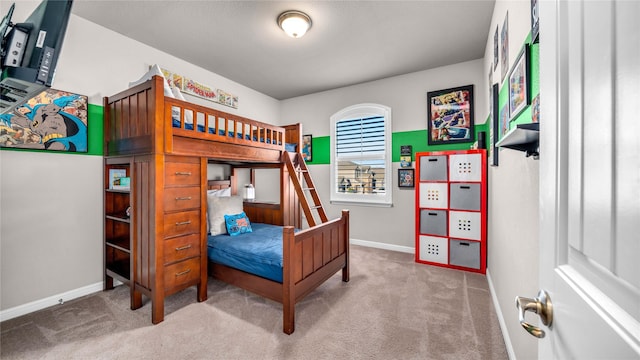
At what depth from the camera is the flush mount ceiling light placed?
97.3 inches

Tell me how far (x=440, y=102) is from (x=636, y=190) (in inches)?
150

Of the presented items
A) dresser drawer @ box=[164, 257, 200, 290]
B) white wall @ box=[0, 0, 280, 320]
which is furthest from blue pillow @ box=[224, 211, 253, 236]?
white wall @ box=[0, 0, 280, 320]

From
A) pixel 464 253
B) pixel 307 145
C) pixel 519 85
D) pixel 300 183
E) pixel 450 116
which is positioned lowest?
pixel 464 253

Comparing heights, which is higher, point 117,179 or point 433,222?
point 117,179

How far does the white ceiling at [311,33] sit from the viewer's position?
2.42 metres

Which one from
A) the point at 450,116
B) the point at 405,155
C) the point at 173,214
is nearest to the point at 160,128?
the point at 173,214

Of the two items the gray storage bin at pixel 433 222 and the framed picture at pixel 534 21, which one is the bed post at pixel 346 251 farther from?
the framed picture at pixel 534 21

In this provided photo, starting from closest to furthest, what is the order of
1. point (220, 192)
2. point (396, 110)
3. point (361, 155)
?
point (220, 192), point (396, 110), point (361, 155)

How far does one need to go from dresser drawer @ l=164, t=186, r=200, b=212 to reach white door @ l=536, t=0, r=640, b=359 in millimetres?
2391

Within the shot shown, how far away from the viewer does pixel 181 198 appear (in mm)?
2250

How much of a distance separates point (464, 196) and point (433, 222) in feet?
A: 1.66

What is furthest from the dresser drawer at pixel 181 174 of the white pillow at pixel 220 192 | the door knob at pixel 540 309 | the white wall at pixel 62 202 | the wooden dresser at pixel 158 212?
the door knob at pixel 540 309

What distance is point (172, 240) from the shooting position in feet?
7.20

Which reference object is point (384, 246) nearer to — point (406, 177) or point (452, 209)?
point (406, 177)
